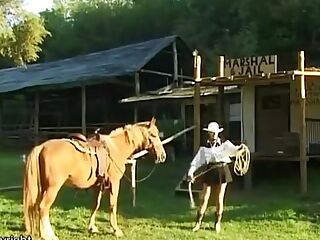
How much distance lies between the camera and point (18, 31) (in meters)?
15.7

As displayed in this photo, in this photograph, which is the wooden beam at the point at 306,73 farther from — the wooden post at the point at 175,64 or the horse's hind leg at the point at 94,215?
the wooden post at the point at 175,64

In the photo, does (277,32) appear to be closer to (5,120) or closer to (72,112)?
(72,112)

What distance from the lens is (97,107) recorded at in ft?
94.4

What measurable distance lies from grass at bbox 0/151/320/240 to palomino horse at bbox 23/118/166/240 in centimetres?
50

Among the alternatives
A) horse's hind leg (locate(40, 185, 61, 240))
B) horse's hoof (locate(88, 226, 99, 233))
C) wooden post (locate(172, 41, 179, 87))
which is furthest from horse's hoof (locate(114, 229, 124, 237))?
wooden post (locate(172, 41, 179, 87))

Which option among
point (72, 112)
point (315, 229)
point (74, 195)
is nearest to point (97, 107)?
point (72, 112)

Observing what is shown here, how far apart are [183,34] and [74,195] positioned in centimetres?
1737

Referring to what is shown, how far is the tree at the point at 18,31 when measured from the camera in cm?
1526

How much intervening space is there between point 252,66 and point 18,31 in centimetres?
559

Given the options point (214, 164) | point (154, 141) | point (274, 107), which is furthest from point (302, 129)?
point (154, 141)

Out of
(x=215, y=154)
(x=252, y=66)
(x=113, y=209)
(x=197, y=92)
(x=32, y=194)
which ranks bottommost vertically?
(x=113, y=209)

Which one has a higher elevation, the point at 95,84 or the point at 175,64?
the point at 175,64

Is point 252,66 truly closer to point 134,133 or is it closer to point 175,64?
point 134,133

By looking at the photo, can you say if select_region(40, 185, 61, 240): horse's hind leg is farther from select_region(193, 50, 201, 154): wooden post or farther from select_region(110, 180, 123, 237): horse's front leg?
select_region(193, 50, 201, 154): wooden post
